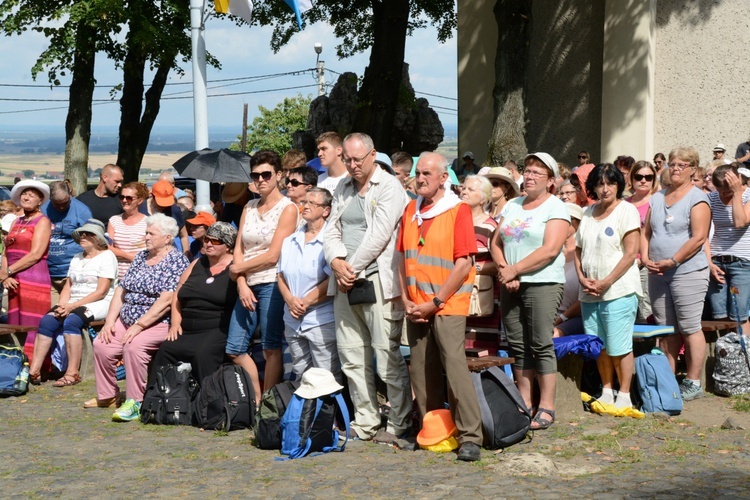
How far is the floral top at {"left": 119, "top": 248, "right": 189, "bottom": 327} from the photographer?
905 cm

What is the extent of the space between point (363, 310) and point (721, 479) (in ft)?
8.57

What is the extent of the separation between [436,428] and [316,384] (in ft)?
2.91

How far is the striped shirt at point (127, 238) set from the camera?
10641 mm

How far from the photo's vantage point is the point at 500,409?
23.8ft

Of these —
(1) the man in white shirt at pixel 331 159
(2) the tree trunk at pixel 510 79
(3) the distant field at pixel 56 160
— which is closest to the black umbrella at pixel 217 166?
(1) the man in white shirt at pixel 331 159

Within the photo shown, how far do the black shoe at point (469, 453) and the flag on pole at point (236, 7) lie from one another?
769 centimetres

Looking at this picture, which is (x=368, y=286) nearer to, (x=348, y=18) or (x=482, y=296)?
(x=482, y=296)

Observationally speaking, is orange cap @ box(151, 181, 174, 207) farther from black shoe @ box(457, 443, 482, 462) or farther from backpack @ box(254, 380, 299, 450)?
black shoe @ box(457, 443, 482, 462)

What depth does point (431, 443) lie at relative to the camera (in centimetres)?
718

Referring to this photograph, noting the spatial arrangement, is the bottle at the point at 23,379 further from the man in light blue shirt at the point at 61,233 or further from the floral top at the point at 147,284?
the man in light blue shirt at the point at 61,233

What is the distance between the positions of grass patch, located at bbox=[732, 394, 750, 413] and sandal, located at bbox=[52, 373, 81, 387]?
592 cm

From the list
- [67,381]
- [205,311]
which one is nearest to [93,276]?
[67,381]

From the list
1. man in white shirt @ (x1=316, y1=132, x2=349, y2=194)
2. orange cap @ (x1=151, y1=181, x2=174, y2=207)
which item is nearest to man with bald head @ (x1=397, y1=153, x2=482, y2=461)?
man in white shirt @ (x1=316, y1=132, x2=349, y2=194)

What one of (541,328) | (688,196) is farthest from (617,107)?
(541,328)
